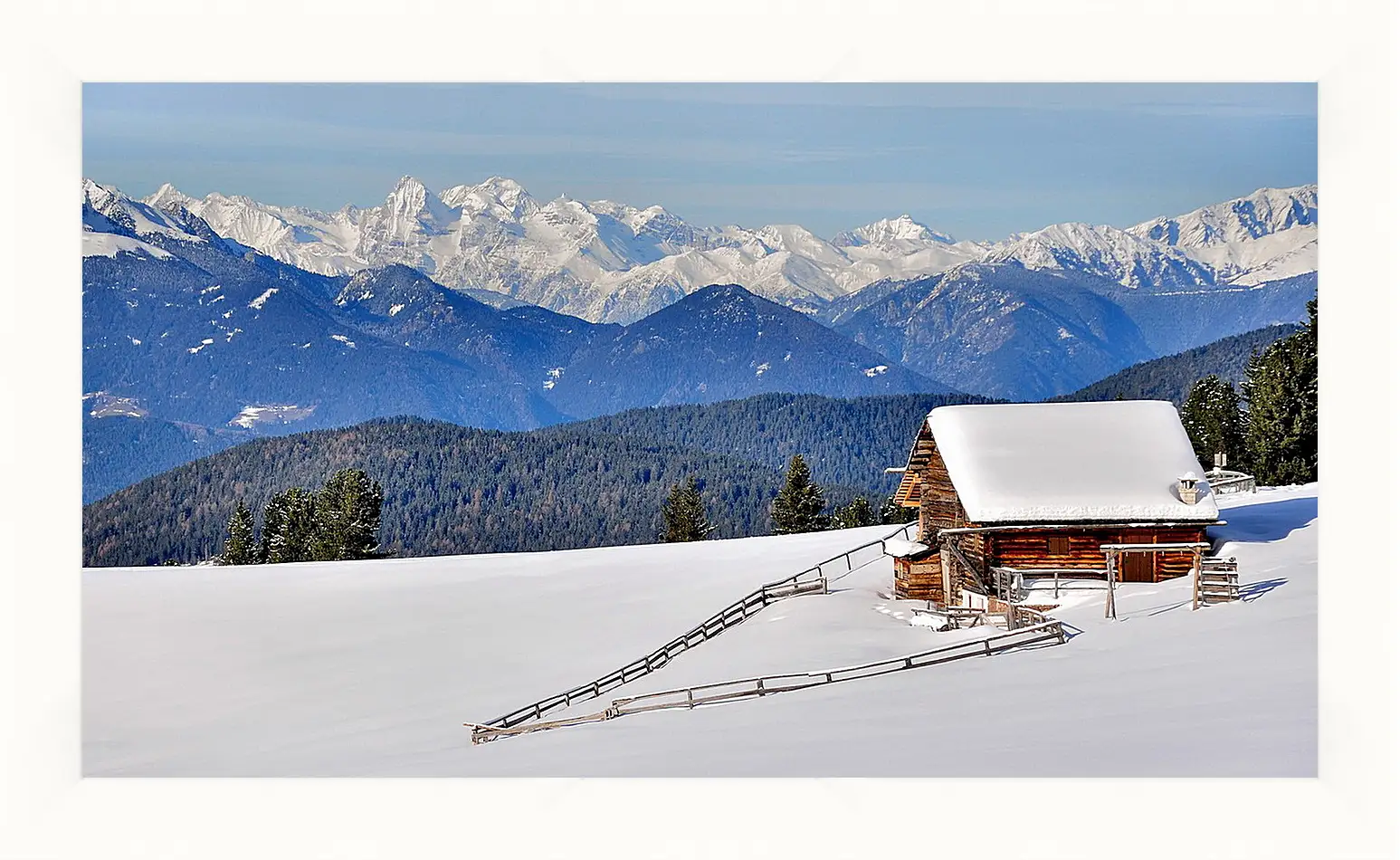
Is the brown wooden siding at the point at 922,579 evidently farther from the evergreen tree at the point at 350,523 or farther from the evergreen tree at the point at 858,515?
the evergreen tree at the point at 350,523

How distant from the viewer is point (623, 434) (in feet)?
364

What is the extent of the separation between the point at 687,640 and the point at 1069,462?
6.50 m

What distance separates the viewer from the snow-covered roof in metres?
18.3

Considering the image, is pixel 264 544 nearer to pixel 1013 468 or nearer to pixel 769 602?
pixel 769 602

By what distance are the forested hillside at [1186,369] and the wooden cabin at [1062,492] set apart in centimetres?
8045

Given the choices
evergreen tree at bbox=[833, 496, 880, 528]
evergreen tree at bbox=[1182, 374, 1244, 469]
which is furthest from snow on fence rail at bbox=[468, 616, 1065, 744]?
evergreen tree at bbox=[833, 496, 880, 528]

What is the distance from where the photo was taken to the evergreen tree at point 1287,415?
113ft

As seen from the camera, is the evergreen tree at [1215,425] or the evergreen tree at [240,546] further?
the evergreen tree at [240,546]

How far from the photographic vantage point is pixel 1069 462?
19.1 metres

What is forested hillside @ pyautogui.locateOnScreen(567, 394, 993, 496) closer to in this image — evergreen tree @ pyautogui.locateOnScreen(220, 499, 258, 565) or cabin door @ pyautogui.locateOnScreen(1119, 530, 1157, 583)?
evergreen tree @ pyautogui.locateOnScreen(220, 499, 258, 565)

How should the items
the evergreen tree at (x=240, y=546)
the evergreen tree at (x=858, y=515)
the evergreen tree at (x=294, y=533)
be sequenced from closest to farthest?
the evergreen tree at (x=294, y=533)
the evergreen tree at (x=858, y=515)
the evergreen tree at (x=240, y=546)

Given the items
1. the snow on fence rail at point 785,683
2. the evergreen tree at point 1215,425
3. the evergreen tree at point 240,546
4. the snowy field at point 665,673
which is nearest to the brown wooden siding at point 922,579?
the snowy field at point 665,673
